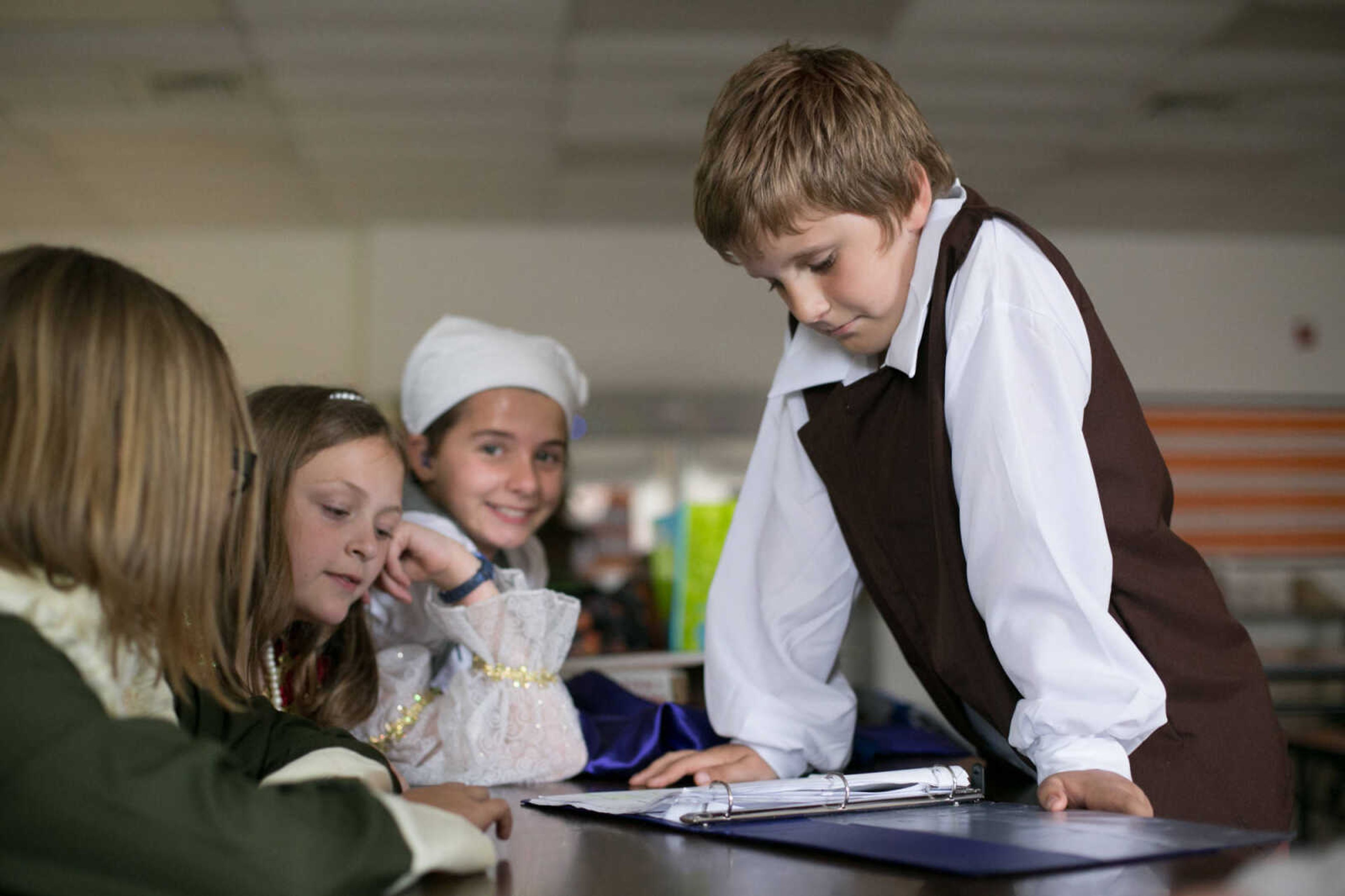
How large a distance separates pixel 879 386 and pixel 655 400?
485cm

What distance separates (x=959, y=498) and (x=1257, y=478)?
6.00 meters

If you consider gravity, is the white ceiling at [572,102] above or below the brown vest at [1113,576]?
above

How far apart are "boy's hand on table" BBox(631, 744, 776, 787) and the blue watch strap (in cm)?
26

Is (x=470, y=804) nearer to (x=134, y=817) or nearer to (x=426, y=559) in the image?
(x=134, y=817)

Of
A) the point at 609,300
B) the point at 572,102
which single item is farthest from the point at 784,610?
the point at 609,300

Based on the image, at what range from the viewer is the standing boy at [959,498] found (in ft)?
3.34

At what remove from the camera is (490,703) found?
1283 mm

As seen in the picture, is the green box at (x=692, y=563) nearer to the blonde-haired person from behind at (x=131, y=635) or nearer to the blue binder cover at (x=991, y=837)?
the blue binder cover at (x=991, y=837)

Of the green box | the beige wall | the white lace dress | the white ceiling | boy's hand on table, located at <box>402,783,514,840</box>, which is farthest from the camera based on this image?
the beige wall

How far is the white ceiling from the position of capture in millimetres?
3701

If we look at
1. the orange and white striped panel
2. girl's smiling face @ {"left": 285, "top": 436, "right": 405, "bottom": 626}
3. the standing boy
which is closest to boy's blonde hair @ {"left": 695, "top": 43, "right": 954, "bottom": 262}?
the standing boy

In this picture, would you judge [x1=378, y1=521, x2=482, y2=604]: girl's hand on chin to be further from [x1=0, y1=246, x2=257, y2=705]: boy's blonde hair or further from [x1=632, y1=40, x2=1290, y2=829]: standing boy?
[x1=0, y1=246, x2=257, y2=705]: boy's blonde hair

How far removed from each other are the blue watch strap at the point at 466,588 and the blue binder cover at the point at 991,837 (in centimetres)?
52

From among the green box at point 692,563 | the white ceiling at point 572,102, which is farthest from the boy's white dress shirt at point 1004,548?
the white ceiling at point 572,102
